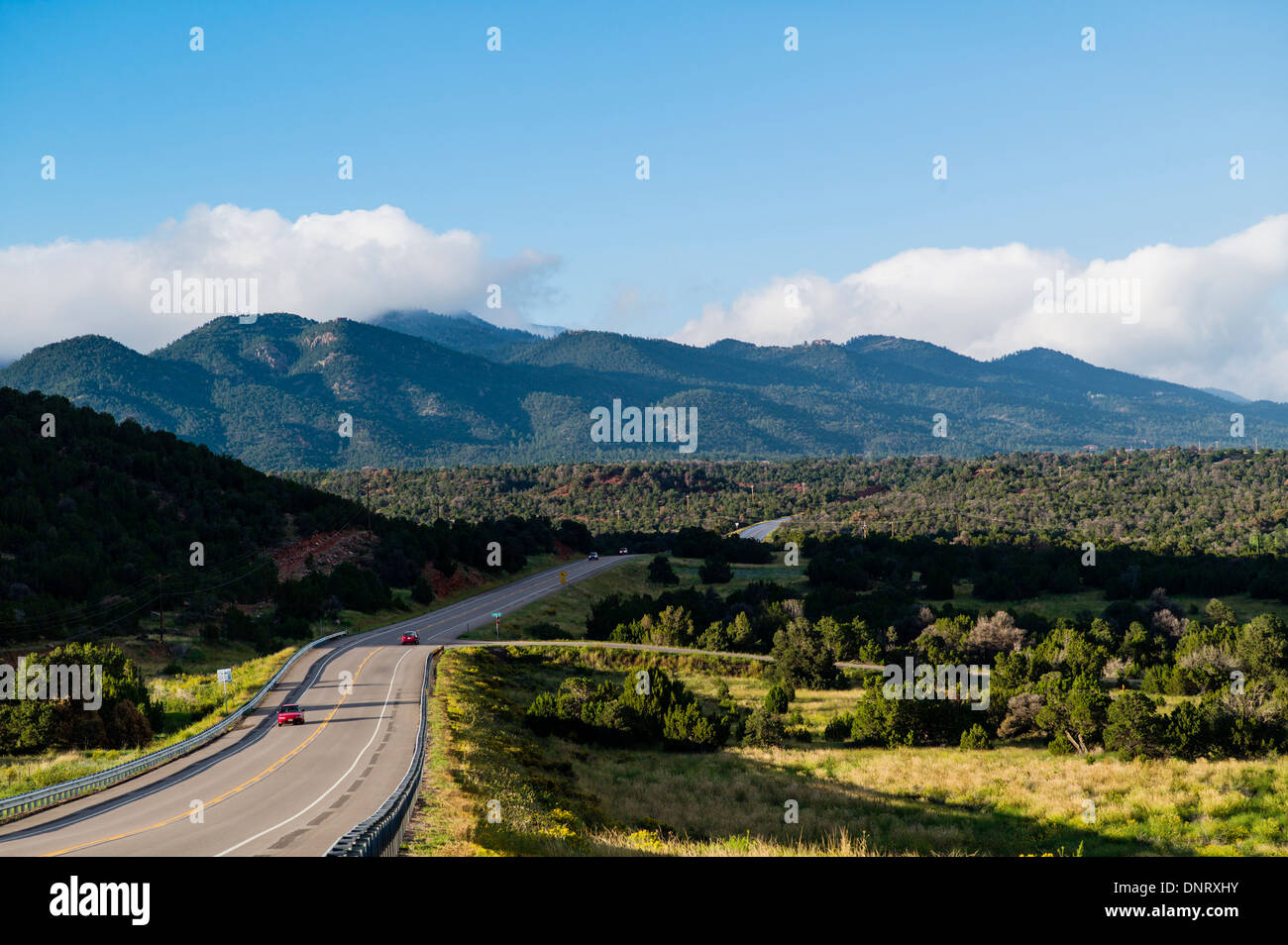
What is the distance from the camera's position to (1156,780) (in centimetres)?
3119

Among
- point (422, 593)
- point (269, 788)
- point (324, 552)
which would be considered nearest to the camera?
point (269, 788)

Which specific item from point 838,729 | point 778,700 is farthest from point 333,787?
point 778,700

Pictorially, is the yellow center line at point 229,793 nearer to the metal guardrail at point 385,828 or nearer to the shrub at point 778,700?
the metal guardrail at point 385,828

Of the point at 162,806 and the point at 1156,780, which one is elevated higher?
the point at 162,806

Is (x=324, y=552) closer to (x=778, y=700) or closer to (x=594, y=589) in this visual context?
(x=594, y=589)

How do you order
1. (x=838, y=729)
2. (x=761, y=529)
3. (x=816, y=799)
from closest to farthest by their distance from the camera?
(x=816, y=799)
(x=838, y=729)
(x=761, y=529)

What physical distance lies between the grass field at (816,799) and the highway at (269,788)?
78.6 inches

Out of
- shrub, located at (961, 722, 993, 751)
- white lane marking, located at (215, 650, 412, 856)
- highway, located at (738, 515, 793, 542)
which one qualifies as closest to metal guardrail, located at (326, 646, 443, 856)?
white lane marking, located at (215, 650, 412, 856)

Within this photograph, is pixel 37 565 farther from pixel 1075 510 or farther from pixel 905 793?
pixel 1075 510

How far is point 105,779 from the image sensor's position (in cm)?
2525

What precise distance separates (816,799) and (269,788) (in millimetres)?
18560
